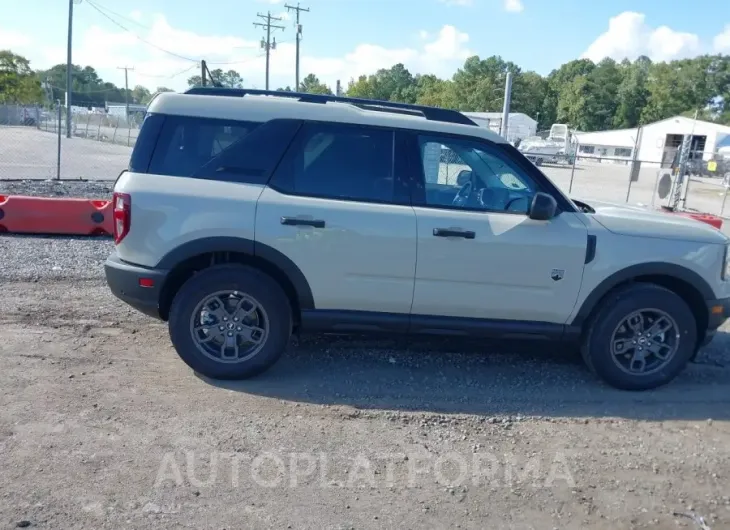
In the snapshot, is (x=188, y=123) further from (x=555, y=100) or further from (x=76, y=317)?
(x=555, y=100)

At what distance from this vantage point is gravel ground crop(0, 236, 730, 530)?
3.20m

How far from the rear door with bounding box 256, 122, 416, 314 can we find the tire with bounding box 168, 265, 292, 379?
0.27 meters

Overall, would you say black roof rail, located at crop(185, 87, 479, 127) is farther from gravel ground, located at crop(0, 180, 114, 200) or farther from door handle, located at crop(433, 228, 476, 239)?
gravel ground, located at crop(0, 180, 114, 200)

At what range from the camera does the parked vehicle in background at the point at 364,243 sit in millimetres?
4449

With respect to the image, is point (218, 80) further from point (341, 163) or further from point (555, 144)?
point (555, 144)

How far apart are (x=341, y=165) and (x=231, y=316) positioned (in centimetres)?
137

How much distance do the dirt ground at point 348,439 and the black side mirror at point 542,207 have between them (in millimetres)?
1347

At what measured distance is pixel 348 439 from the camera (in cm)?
389

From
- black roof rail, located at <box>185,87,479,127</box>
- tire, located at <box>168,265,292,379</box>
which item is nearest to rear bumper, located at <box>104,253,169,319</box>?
tire, located at <box>168,265,292,379</box>

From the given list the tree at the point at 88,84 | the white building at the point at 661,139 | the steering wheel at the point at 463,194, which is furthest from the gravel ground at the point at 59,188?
the tree at the point at 88,84

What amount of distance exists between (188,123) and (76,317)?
7.83 ft

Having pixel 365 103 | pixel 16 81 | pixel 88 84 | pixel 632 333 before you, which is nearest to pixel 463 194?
pixel 365 103

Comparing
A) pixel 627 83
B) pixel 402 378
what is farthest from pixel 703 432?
pixel 627 83

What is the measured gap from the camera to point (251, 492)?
3.29m
